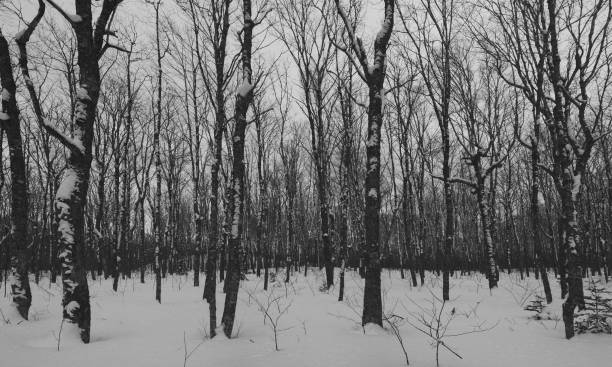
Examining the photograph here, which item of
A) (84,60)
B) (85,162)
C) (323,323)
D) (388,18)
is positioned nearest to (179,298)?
(323,323)

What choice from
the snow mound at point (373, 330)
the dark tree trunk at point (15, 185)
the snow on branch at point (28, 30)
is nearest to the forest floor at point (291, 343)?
the snow mound at point (373, 330)

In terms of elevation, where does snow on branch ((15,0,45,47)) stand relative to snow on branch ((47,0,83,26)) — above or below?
above

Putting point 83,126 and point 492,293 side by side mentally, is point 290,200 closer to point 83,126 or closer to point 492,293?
point 492,293

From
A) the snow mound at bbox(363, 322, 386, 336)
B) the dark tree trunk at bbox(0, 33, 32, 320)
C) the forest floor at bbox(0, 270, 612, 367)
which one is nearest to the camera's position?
the forest floor at bbox(0, 270, 612, 367)

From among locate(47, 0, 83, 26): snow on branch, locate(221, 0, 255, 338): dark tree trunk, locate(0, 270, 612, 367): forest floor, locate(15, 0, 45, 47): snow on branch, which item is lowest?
locate(0, 270, 612, 367): forest floor

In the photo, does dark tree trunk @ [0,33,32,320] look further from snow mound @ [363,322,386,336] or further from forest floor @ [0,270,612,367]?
snow mound @ [363,322,386,336]

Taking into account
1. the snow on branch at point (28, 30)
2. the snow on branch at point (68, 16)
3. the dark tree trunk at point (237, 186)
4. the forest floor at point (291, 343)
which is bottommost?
the forest floor at point (291, 343)

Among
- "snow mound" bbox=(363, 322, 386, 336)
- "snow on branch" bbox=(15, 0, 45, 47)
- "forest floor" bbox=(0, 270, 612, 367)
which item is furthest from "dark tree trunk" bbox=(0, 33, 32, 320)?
"snow mound" bbox=(363, 322, 386, 336)

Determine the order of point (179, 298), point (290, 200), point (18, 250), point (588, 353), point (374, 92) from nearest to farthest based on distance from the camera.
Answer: point (588, 353)
point (374, 92)
point (18, 250)
point (179, 298)
point (290, 200)

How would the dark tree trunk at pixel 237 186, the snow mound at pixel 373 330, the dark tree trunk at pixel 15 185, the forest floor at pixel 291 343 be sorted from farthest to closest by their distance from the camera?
1. the dark tree trunk at pixel 15 185
2. the snow mound at pixel 373 330
3. the dark tree trunk at pixel 237 186
4. the forest floor at pixel 291 343

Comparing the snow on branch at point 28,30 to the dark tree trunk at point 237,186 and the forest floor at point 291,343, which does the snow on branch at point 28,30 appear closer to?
the dark tree trunk at point 237,186

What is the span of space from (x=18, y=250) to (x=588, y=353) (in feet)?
31.4

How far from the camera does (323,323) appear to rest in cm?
671

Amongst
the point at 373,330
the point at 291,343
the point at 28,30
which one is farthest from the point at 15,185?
the point at 373,330
